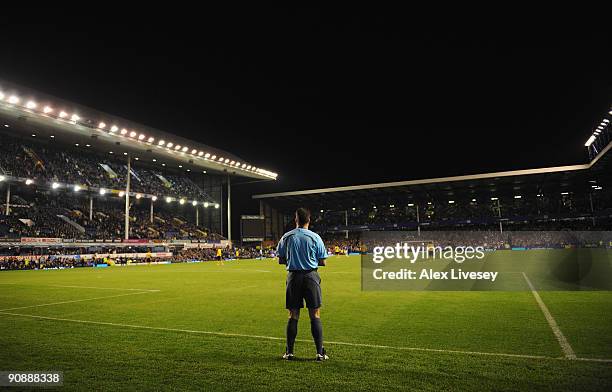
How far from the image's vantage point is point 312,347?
5906 millimetres

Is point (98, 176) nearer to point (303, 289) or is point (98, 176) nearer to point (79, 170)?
point (79, 170)

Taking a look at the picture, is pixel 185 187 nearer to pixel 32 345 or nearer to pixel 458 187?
pixel 458 187

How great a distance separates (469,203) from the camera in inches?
2995

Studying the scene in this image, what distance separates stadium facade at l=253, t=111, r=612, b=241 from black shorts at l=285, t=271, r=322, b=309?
5603 cm

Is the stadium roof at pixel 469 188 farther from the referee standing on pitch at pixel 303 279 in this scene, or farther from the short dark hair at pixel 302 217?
the referee standing on pitch at pixel 303 279

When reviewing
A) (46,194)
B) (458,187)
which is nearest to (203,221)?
(46,194)

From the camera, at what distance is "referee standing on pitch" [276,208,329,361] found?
5.16 m

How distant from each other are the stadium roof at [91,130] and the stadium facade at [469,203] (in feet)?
62.5

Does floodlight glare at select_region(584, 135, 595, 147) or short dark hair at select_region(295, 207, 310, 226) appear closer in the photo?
short dark hair at select_region(295, 207, 310, 226)

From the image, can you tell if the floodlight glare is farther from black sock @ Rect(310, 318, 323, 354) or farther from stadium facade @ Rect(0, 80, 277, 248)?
black sock @ Rect(310, 318, 323, 354)

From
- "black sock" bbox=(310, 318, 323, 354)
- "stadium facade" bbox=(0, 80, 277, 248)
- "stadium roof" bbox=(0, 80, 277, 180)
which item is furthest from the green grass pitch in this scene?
"stadium facade" bbox=(0, 80, 277, 248)

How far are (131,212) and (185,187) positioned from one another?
33.8 feet

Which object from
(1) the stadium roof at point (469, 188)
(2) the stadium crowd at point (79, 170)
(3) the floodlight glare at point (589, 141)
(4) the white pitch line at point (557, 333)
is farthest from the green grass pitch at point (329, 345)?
(1) the stadium roof at point (469, 188)

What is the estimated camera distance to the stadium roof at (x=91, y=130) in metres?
38.8
